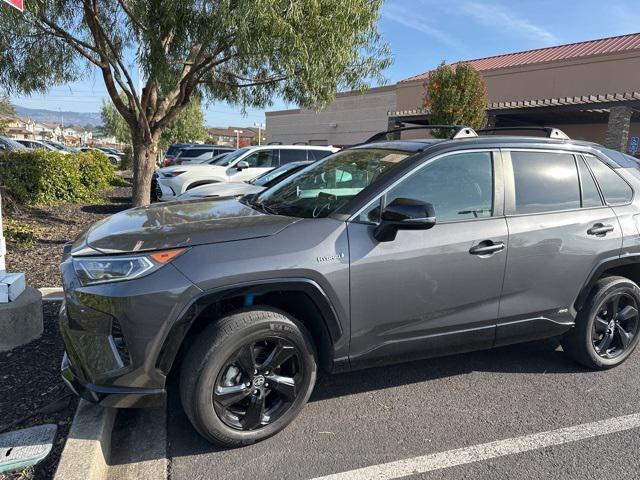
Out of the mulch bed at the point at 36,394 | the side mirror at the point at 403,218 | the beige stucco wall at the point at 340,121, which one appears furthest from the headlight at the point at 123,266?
the beige stucco wall at the point at 340,121

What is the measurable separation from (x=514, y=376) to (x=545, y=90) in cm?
1939

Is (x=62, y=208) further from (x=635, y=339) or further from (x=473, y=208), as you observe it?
(x=635, y=339)

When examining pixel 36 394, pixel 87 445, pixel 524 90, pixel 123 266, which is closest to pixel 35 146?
pixel 524 90

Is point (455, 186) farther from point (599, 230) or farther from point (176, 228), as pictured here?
point (176, 228)

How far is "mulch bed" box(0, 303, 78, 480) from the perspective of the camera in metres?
2.66

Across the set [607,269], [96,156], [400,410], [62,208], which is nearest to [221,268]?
[400,410]

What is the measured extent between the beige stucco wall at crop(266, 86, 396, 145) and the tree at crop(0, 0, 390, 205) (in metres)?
16.6

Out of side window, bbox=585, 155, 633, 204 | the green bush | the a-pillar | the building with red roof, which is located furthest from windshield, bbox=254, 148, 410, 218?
the building with red roof

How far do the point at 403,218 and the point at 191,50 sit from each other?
5.19 meters

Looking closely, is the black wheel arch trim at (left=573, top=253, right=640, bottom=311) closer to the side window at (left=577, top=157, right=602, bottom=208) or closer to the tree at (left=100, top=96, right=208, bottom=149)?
the side window at (left=577, top=157, right=602, bottom=208)

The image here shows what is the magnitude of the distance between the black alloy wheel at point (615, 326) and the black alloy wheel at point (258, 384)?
2.48 metres

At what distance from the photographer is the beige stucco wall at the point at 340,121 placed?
2906cm

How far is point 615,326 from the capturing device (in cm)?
402

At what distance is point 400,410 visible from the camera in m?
3.40
